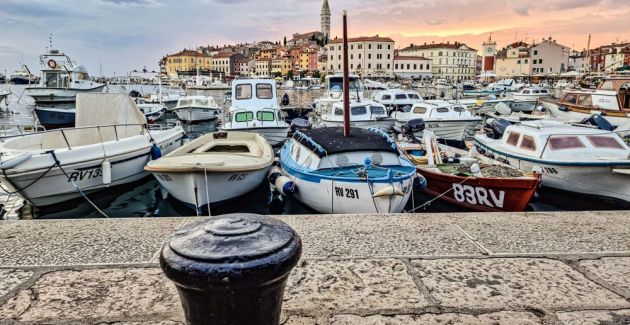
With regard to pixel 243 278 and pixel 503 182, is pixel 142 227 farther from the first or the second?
pixel 503 182

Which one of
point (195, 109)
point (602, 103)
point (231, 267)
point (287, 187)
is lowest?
point (287, 187)

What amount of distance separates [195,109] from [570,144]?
25.2 meters

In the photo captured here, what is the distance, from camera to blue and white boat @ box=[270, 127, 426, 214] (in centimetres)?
766

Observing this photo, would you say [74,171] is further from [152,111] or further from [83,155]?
[152,111]

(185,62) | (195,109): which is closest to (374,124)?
(195,109)

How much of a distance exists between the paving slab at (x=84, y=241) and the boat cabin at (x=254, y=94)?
14.1m

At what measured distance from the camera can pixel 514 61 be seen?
99562 mm

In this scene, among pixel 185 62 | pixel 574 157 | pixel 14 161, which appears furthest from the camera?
pixel 185 62

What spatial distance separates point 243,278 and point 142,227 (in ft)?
10.6

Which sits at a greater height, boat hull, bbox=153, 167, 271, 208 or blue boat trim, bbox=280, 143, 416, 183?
blue boat trim, bbox=280, 143, 416, 183

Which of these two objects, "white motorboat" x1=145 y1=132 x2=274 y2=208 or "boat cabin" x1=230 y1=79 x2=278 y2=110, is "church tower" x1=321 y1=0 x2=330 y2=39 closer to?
"boat cabin" x1=230 y1=79 x2=278 y2=110

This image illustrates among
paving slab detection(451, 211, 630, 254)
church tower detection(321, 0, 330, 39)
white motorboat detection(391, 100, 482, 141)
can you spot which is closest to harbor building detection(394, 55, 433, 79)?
church tower detection(321, 0, 330, 39)

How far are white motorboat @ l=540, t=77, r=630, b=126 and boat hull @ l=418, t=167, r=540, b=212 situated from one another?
12971 mm

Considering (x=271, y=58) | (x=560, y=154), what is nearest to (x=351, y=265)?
(x=560, y=154)
